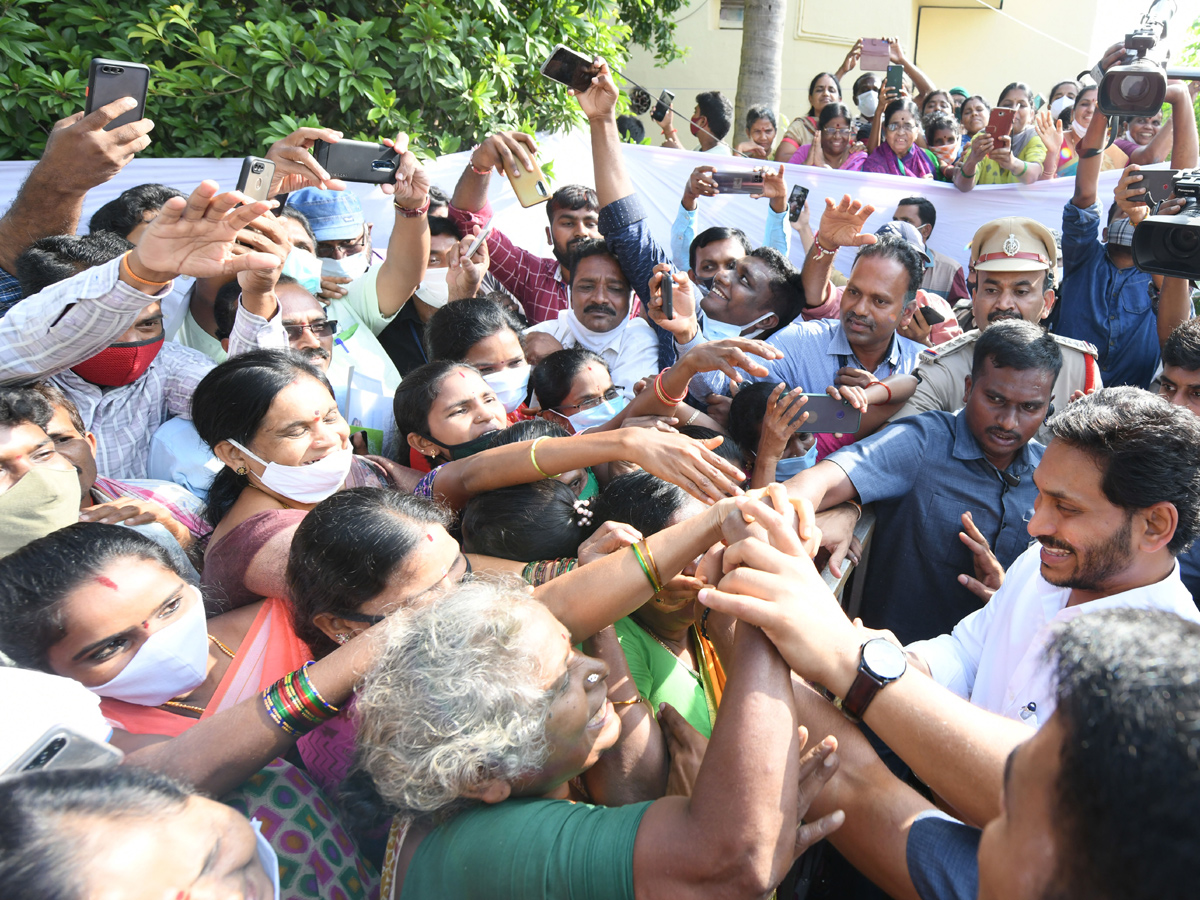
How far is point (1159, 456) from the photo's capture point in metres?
2.00

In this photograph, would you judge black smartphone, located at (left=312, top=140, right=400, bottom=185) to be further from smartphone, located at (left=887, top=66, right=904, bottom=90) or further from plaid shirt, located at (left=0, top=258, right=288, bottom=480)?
smartphone, located at (left=887, top=66, right=904, bottom=90)

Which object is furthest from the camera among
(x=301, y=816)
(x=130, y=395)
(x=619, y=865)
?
(x=130, y=395)

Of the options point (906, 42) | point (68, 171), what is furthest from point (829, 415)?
point (906, 42)

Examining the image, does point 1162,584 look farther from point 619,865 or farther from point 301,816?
point 301,816

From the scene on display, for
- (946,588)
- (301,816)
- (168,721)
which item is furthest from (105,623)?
(946,588)

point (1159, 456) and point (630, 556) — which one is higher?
point (1159, 456)

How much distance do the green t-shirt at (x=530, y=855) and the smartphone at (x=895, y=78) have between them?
7.58 m

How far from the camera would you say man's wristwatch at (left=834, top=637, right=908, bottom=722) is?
145cm

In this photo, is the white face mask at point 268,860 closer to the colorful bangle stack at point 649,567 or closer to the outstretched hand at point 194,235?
the colorful bangle stack at point 649,567

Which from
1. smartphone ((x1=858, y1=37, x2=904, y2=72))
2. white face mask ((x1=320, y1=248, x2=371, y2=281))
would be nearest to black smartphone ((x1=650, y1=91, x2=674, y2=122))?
smartphone ((x1=858, y1=37, x2=904, y2=72))

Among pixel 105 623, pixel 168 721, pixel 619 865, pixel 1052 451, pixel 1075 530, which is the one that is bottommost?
pixel 168 721

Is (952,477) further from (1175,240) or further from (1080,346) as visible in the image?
(1175,240)

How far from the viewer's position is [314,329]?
10.9ft

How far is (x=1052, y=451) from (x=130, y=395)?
3.05 metres
